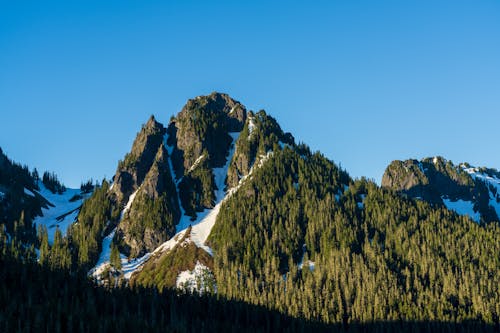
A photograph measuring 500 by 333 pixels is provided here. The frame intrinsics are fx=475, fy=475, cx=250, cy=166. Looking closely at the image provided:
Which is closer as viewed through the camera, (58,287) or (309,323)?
(58,287)

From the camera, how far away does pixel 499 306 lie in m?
194

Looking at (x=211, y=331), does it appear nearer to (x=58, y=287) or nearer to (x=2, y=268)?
(x=58, y=287)

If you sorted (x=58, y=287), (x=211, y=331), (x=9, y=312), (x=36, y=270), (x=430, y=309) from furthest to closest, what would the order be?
1. (x=430, y=309)
2. (x=36, y=270)
3. (x=58, y=287)
4. (x=211, y=331)
5. (x=9, y=312)

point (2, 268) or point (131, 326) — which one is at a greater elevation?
point (2, 268)

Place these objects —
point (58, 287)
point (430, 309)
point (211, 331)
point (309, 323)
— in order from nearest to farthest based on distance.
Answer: point (211, 331)
point (58, 287)
point (309, 323)
point (430, 309)

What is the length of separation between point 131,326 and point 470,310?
141523 millimetres

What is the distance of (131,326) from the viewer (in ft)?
415

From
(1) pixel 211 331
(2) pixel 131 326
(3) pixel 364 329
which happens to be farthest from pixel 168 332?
(3) pixel 364 329

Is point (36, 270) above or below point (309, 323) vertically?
above

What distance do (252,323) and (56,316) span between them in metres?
68.3

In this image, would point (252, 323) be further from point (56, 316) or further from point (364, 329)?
point (56, 316)

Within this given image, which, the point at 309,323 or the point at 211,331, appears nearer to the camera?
the point at 211,331

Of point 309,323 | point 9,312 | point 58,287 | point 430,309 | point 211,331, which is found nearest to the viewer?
point 9,312

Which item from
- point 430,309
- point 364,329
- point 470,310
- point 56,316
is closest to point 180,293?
point 56,316
